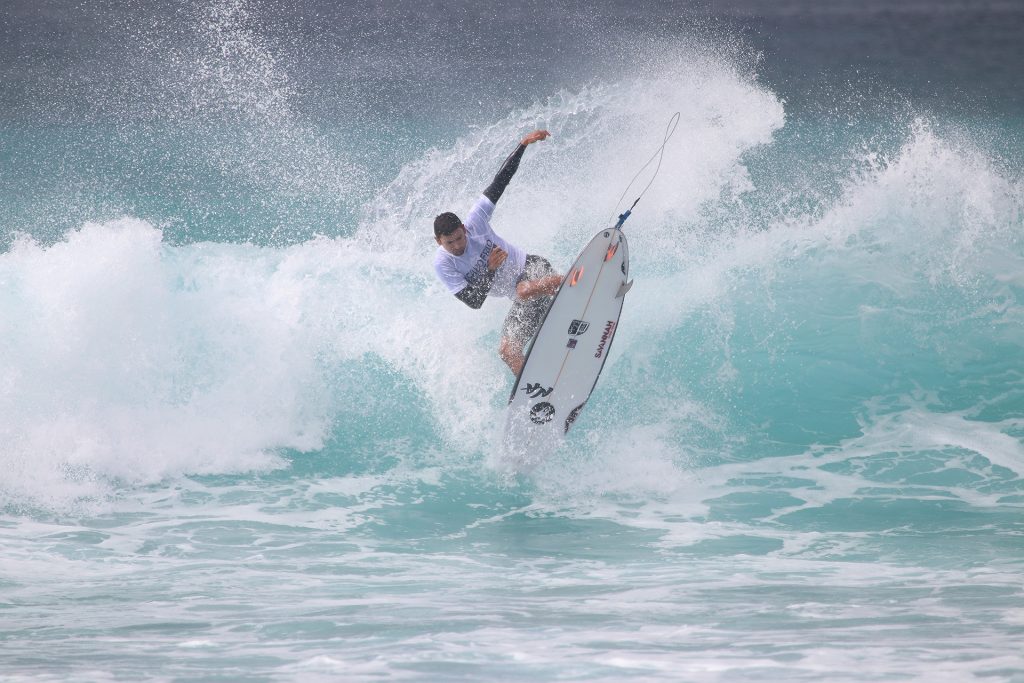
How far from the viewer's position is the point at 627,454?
6855mm

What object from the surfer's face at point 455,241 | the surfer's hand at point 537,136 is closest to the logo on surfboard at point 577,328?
the surfer's face at point 455,241

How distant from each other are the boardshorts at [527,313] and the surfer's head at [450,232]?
2.01 feet

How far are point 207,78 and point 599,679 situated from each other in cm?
1928

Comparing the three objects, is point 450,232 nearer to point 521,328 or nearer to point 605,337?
point 521,328

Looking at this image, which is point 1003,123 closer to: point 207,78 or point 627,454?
point 627,454

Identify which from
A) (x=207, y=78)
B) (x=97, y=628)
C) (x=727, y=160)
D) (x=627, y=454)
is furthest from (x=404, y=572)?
(x=207, y=78)

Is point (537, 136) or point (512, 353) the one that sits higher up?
point (537, 136)

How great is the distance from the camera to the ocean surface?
4328 mm

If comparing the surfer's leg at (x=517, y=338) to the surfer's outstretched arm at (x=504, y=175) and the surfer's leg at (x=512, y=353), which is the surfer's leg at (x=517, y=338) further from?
the surfer's outstretched arm at (x=504, y=175)

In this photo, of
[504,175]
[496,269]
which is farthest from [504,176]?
[496,269]

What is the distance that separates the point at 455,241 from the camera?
581 cm

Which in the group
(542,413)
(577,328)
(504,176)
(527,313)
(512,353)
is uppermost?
(504,176)

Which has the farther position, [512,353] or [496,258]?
[512,353]

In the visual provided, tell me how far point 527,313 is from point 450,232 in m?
0.90
